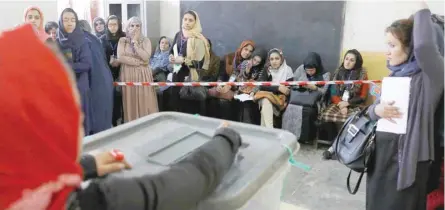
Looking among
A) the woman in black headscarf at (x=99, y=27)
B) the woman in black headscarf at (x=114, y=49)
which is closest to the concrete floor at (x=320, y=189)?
the woman in black headscarf at (x=114, y=49)

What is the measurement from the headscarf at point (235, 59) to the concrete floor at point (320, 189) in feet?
→ 4.70

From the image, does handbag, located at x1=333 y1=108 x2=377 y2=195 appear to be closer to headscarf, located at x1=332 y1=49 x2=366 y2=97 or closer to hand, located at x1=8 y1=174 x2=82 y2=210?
hand, located at x1=8 y1=174 x2=82 y2=210

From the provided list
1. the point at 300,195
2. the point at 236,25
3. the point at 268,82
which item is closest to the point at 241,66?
the point at 268,82

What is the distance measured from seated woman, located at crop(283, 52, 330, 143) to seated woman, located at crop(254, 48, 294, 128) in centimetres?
12

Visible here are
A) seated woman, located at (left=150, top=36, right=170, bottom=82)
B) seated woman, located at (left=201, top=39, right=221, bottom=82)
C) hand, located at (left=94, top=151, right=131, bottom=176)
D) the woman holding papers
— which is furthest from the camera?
seated woman, located at (left=150, top=36, right=170, bottom=82)

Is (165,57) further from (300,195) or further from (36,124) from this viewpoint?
(36,124)

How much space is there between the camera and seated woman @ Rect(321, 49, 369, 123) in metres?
3.56

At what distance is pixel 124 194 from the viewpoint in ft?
2.37

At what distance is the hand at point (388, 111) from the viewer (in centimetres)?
162

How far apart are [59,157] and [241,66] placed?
3.66 metres

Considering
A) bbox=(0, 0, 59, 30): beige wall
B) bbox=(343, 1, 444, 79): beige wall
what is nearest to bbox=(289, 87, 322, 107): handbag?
bbox=(343, 1, 444, 79): beige wall

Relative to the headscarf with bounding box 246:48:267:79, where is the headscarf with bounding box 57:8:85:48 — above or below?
above

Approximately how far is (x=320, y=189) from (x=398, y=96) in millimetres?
1317

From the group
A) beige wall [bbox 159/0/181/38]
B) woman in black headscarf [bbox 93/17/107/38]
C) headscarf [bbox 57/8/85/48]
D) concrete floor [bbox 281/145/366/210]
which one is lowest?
concrete floor [bbox 281/145/366/210]
